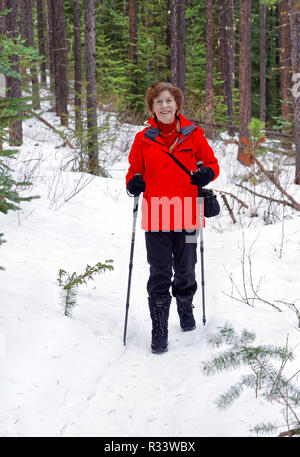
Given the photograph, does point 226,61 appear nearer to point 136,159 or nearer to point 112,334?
point 136,159

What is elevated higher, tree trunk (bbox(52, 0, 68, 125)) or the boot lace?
tree trunk (bbox(52, 0, 68, 125))

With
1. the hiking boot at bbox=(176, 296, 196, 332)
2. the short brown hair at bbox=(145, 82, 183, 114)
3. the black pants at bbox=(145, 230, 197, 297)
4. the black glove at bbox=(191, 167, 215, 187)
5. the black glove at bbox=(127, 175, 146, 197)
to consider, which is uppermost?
the short brown hair at bbox=(145, 82, 183, 114)

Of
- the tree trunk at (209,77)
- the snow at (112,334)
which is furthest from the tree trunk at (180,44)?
the snow at (112,334)

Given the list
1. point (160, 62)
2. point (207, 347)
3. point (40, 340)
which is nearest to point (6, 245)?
point (40, 340)

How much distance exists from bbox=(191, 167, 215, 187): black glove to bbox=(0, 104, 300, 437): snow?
1.08m

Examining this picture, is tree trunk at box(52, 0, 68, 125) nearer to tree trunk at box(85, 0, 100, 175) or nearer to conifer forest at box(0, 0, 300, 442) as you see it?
tree trunk at box(85, 0, 100, 175)

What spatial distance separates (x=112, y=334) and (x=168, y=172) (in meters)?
1.65

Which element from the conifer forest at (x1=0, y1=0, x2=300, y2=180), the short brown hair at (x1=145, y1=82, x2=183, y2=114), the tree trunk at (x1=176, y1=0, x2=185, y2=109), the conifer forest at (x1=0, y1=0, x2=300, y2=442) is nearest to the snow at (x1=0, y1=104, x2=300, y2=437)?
the conifer forest at (x1=0, y1=0, x2=300, y2=442)

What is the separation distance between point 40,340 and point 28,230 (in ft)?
8.31

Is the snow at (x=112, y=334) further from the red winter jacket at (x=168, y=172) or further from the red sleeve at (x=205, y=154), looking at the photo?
the red sleeve at (x=205, y=154)

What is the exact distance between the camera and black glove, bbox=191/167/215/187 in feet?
11.7

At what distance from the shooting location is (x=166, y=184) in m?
3.63

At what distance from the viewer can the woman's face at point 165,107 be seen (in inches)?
142

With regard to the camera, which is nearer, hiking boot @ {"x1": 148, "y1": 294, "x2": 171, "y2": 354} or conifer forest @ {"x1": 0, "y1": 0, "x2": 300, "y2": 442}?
conifer forest @ {"x1": 0, "y1": 0, "x2": 300, "y2": 442}
